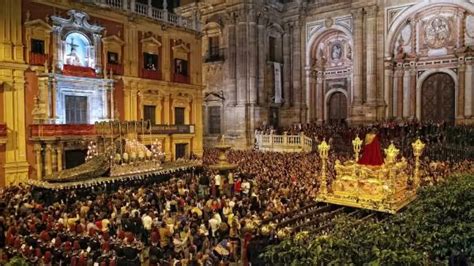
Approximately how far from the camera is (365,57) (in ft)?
107

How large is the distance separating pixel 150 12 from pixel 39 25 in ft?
25.5

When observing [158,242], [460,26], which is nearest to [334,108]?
[460,26]

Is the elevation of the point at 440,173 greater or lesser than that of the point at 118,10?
lesser

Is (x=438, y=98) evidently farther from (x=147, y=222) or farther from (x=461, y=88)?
(x=147, y=222)

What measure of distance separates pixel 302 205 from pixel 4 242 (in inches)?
356

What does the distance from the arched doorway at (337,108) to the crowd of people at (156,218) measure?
16599 millimetres

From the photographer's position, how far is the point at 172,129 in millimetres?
26984

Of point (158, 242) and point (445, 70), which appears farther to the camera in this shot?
point (445, 70)

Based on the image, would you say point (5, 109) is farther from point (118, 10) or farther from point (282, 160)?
point (282, 160)

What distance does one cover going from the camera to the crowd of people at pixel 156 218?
9.44 meters

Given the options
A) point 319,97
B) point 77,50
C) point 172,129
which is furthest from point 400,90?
point 77,50

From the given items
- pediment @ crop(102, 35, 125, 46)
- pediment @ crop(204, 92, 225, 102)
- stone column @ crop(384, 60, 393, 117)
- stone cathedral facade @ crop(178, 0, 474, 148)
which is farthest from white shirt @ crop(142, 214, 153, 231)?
stone column @ crop(384, 60, 393, 117)

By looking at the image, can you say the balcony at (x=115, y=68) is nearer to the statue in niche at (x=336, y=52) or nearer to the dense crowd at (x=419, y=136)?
the dense crowd at (x=419, y=136)

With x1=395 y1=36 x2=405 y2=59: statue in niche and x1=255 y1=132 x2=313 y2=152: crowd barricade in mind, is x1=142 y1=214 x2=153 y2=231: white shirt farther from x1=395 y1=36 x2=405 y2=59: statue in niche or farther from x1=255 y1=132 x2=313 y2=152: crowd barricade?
x1=395 y1=36 x2=405 y2=59: statue in niche
